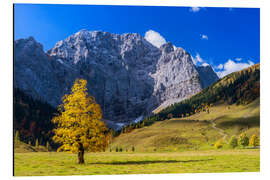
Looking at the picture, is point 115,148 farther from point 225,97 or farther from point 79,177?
point 225,97

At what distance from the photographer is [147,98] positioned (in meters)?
131

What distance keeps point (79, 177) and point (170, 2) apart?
Answer: 1425cm

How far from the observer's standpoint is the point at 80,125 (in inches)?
635

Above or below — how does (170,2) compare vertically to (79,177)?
above

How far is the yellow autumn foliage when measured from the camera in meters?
15.8

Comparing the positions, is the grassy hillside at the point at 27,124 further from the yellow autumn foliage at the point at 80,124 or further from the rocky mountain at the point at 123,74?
the rocky mountain at the point at 123,74

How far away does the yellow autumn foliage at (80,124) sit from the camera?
15.8m

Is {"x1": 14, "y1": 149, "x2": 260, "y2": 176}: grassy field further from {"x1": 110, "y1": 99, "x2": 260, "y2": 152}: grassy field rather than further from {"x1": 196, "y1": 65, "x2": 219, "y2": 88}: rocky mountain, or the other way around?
{"x1": 110, "y1": 99, "x2": 260, "y2": 152}: grassy field

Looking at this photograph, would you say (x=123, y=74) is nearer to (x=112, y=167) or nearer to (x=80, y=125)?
(x=80, y=125)

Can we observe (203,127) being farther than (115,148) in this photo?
Yes

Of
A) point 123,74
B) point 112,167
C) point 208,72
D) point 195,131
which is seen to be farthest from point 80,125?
point 123,74

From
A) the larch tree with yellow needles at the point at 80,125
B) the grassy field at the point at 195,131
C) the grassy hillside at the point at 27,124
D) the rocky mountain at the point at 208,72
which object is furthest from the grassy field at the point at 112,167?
the grassy field at the point at 195,131
